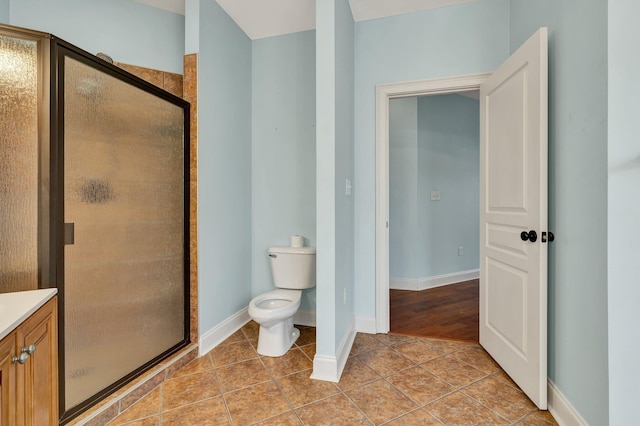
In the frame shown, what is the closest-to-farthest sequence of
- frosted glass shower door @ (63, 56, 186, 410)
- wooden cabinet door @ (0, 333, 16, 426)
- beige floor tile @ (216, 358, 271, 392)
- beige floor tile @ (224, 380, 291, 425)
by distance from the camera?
1. wooden cabinet door @ (0, 333, 16, 426)
2. frosted glass shower door @ (63, 56, 186, 410)
3. beige floor tile @ (224, 380, 291, 425)
4. beige floor tile @ (216, 358, 271, 392)

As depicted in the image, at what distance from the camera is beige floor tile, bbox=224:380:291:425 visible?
154 cm

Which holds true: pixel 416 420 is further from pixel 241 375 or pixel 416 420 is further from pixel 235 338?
pixel 235 338

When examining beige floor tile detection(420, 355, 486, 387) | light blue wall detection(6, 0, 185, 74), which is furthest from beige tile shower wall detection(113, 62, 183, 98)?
beige floor tile detection(420, 355, 486, 387)

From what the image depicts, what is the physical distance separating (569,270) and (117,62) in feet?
10.1

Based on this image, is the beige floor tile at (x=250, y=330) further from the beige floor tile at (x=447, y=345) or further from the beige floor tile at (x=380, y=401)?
the beige floor tile at (x=447, y=345)

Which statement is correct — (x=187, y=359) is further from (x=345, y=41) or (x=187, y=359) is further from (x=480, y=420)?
(x=345, y=41)

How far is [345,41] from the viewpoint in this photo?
2.18 meters

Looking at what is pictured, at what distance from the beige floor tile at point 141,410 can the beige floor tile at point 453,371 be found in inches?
64.7

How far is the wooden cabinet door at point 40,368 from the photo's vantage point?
0.98m

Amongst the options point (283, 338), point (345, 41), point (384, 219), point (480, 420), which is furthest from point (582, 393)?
point (345, 41)

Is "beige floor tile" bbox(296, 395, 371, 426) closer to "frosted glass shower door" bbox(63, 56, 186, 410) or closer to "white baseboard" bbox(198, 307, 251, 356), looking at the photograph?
"white baseboard" bbox(198, 307, 251, 356)

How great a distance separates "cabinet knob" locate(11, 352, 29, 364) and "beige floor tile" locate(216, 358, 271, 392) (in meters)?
1.05
